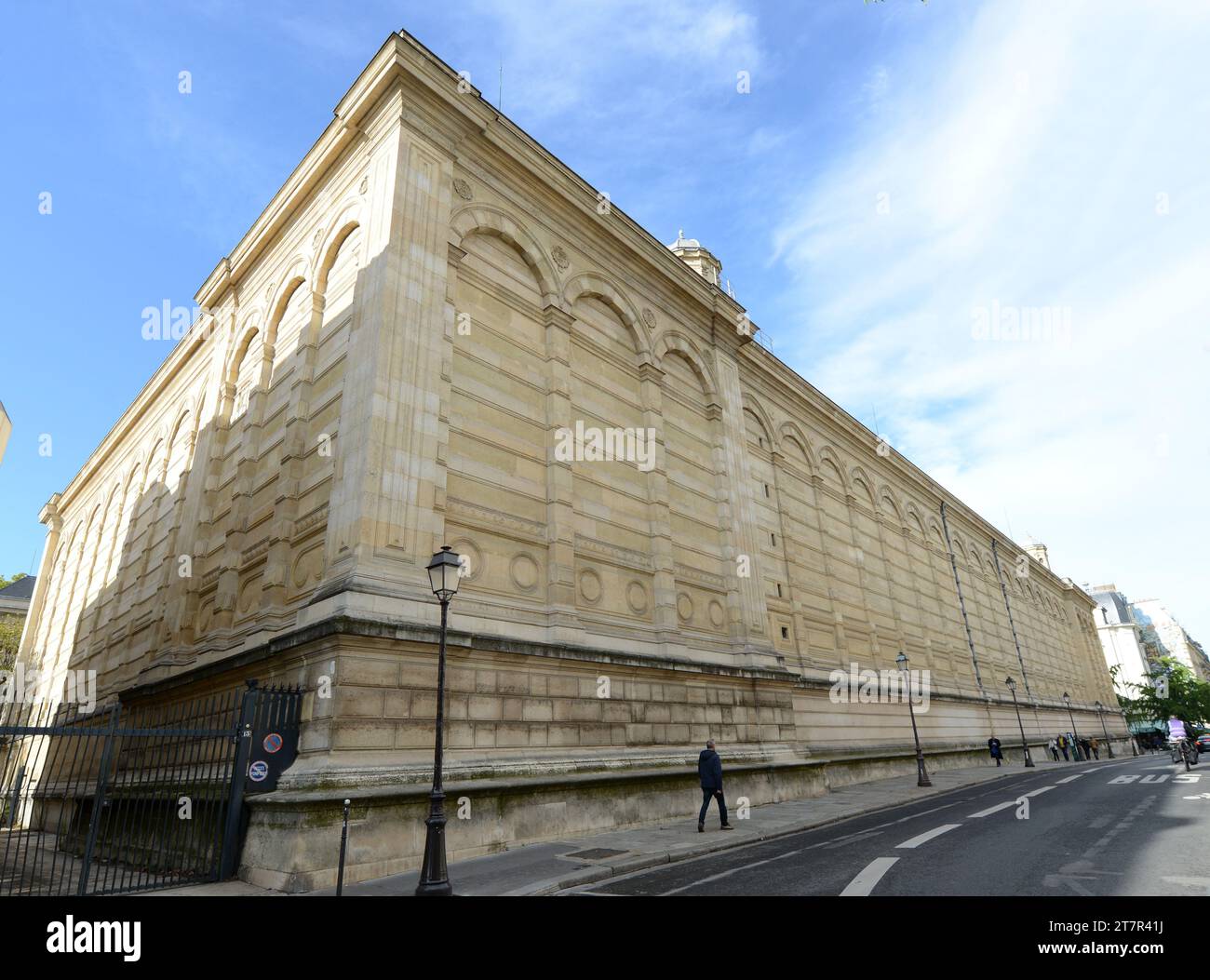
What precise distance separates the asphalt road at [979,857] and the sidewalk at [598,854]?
1.06 ft

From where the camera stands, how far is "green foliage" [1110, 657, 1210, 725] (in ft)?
297

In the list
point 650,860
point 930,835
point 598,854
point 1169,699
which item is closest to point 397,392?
point 598,854

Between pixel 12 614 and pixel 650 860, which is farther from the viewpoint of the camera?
pixel 12 614

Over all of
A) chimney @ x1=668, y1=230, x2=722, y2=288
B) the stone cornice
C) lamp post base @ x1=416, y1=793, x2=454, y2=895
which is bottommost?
lamp post base @ x1=416, y1=793, x2=454, y2=895

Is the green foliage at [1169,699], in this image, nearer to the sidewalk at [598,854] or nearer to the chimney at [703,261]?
the chimney at [703,261]

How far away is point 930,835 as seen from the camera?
11547 mm

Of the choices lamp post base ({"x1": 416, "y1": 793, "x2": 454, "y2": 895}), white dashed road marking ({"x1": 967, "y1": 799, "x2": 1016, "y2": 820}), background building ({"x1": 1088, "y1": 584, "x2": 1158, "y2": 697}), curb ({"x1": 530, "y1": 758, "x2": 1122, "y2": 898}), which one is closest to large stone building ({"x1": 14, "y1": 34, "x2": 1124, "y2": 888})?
lamp post base ({"x1": 416, "y1": 793, "x2": 454, "y2": 895})

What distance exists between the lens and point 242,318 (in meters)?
21.7

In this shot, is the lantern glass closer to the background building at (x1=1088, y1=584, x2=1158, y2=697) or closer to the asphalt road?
the asphalt road

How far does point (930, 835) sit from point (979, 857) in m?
2.70

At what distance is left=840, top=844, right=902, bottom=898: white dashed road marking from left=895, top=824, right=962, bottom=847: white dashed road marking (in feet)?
5.43

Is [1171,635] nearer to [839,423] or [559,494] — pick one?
[839,423]
